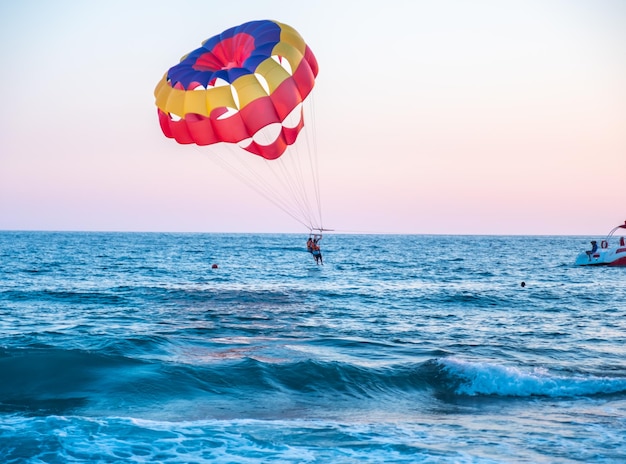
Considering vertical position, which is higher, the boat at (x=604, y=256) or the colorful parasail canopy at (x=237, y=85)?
the colorful parasail canopy at (x=237, y=85)

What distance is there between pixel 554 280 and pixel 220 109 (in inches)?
947

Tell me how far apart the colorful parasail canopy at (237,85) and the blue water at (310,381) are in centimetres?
562

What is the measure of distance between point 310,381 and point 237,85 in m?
8.58

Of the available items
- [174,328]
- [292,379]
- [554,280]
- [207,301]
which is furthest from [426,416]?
[554,280]

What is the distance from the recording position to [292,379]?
455 inches

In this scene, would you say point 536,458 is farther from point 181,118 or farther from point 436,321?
point 181,118

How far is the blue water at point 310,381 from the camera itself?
784cm

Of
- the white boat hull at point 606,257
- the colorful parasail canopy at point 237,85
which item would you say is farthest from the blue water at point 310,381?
the white boat hull at point 606,257

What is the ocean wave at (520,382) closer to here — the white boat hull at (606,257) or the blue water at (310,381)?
the blue water at (310,381)

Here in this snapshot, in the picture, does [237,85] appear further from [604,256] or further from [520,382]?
[604,256]

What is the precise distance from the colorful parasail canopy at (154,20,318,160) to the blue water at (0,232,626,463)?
562 cm

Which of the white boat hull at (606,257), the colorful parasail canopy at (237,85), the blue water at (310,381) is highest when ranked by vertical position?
the colorful parasail canopy at (237,85)

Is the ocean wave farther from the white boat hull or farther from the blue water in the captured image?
the white boat hull

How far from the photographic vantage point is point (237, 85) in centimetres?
1653
